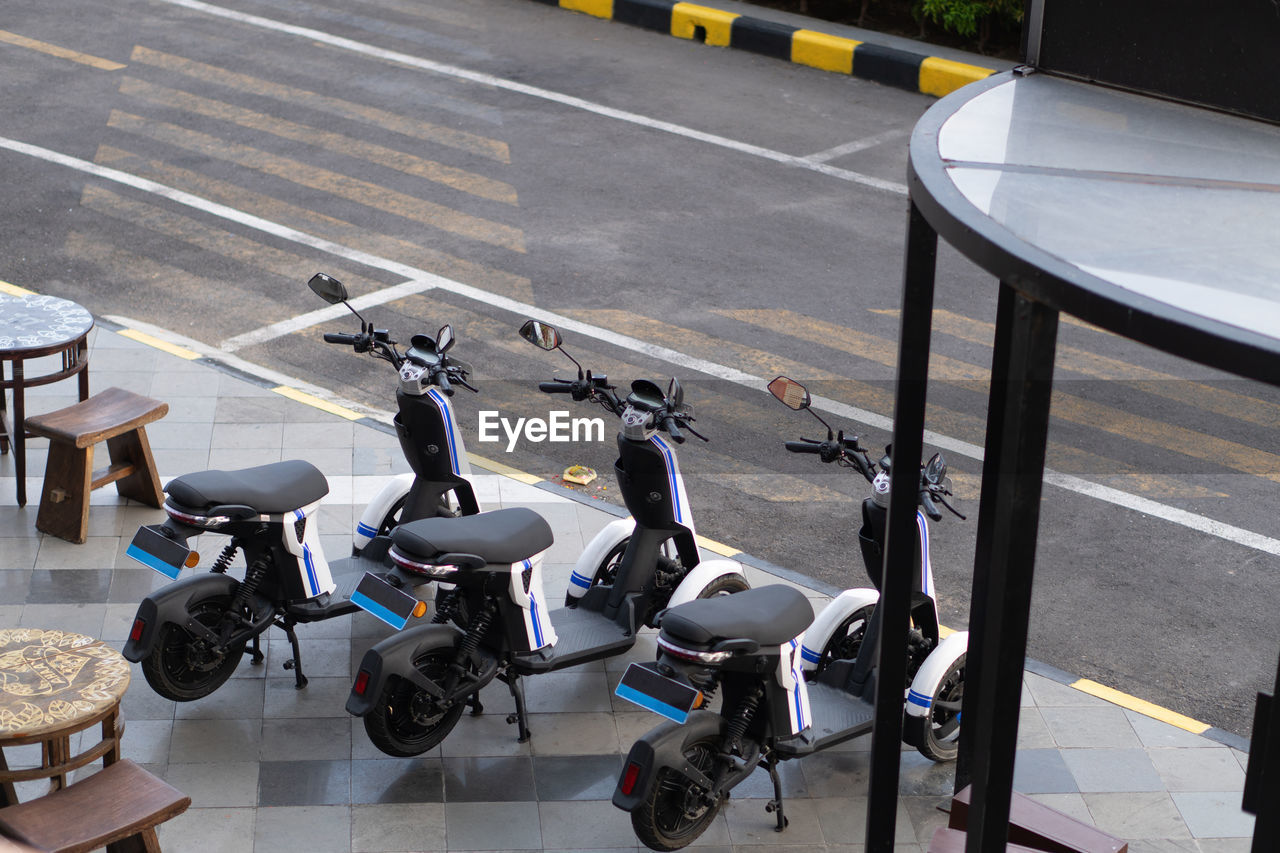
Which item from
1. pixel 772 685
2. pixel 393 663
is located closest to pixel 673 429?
pixel 772 685

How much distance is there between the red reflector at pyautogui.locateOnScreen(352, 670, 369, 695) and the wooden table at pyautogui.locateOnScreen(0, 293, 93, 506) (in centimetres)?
261

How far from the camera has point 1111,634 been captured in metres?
7.05

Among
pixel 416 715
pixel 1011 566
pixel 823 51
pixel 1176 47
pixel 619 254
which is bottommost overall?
pixel 416 715

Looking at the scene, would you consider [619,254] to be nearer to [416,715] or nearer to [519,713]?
[519,713]

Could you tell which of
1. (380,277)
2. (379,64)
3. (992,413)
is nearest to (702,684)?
(992,413)

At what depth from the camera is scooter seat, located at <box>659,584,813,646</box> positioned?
5.21 meters

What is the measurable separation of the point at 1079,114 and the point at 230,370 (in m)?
6.07

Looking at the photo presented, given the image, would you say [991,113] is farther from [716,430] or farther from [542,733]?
[716,430]

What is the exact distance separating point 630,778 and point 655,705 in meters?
0.26

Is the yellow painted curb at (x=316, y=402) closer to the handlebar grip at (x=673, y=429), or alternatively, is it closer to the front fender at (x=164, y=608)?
the front fender at (x=164, y=608)

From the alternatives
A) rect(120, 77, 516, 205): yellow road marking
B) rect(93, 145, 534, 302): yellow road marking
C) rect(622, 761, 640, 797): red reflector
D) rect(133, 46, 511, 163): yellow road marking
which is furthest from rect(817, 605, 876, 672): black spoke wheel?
rect(133, 46, 511, 163): yellow road marking

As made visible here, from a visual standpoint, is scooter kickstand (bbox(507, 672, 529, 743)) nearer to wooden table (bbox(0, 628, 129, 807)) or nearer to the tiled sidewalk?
the tiled sidewalk

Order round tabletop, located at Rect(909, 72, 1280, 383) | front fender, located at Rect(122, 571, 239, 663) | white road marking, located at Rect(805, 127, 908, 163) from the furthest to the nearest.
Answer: white road marking, located at Rect(805, 127, 908, 163) → front fender, located at Rect(122, 571, 239, 663) → round tabletop, located at Rect(909, 72, 1280, 383)

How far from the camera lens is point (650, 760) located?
16.7 feet
